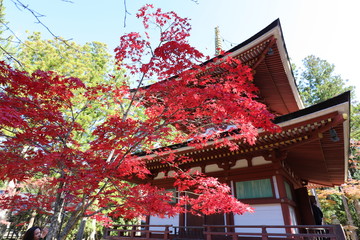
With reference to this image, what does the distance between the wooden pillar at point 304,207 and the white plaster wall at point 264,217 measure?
2.55 m

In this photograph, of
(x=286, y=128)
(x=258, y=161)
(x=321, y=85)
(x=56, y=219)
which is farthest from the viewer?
(x=321, y=85)

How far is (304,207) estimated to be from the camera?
770 centimetres

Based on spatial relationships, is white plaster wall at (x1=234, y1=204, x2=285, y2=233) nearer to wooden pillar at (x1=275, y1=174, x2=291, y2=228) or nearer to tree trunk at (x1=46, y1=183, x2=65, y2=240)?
wooden pillar at (x1=275, y1=174, x2=291, y2=228)

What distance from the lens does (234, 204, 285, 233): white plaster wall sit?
573cm

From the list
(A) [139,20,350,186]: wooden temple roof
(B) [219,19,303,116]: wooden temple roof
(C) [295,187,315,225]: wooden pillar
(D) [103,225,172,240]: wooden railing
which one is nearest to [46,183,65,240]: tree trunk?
(D) [103,225,172,240]: wooden railing

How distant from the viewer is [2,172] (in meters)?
4.46

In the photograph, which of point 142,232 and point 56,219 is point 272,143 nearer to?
point 142,232

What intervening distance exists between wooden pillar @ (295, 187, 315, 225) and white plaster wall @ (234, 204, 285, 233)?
2549 millimetres

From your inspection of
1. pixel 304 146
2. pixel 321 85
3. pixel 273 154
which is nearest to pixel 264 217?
pixel 273 154

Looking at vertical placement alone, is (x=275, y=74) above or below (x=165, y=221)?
A: above

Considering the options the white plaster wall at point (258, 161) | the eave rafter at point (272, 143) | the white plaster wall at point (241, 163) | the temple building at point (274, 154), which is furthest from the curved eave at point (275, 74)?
the white plaster wall at point (241, 163)

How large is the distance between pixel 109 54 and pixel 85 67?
2523 millimetres

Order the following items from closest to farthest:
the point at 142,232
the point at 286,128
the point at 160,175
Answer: the point at 286,128 → the point at 142,232 → the point at 160,175

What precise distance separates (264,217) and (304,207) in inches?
117
